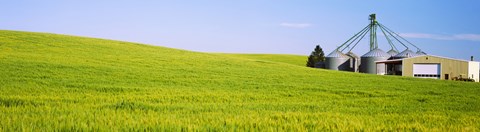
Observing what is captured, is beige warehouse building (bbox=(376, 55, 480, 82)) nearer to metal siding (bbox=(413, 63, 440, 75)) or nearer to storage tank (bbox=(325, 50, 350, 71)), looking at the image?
metal siding (bbox=(413, 63, 440, 75))

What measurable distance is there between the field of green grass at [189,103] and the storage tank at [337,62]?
4126 cm

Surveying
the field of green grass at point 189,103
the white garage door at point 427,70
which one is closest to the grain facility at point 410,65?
the white garage door at point 427,70

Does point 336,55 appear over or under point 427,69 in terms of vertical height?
over

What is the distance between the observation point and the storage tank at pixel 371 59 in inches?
2862

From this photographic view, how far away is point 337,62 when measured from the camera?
76812mm

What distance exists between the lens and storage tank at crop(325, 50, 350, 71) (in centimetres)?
7675

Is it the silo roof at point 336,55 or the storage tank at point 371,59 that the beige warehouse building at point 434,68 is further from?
the silo roof at point 336,55

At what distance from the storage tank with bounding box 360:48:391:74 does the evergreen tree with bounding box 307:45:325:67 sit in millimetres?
14387

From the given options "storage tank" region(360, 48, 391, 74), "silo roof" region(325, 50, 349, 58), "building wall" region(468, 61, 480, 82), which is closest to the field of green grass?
"storage tank" region(360, 48, 391, 74)

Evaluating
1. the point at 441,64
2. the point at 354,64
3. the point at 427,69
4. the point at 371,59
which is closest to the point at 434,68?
the point at 427,69

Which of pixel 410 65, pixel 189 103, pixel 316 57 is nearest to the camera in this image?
pixel 189 103

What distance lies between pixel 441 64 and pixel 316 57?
30163mm

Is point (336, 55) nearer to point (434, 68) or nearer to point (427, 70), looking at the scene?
point (427, 70)

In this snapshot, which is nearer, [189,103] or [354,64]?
[189,103]
